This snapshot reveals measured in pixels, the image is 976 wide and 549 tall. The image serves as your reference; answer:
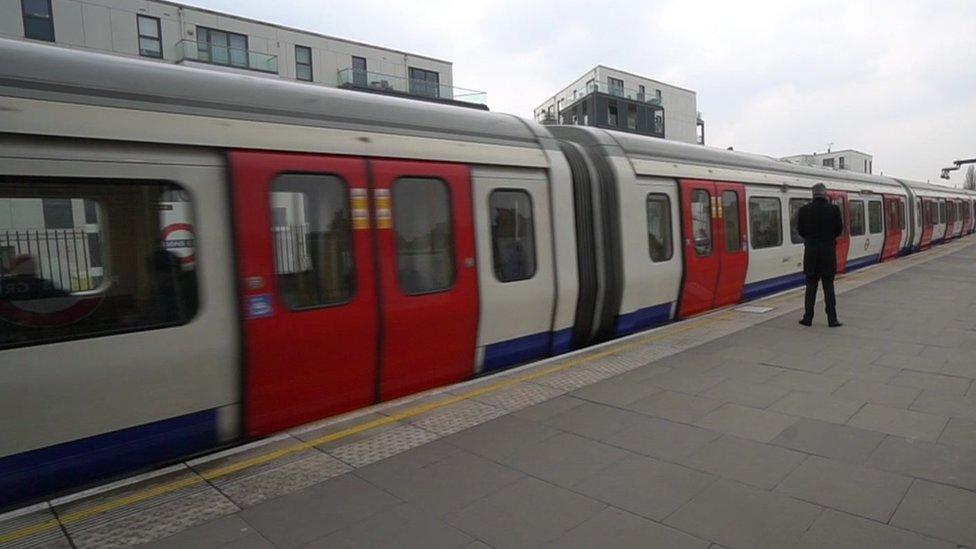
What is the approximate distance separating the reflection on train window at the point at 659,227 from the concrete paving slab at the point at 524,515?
194 inches

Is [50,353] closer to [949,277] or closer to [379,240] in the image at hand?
[379,240]

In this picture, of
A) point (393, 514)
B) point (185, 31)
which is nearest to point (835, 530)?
point (393, 514)

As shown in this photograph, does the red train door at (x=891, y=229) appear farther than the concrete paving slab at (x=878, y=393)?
Yes

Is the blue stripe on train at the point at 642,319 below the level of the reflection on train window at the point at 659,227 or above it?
below

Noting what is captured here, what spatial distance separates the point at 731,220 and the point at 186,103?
8042 millimetres

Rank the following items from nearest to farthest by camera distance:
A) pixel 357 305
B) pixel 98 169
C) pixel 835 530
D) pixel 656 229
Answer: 1. pixel 835 530
2. pixel 98 169
3. pixel 357 305
4. pixel 656 229

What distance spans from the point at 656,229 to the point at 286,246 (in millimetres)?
5174

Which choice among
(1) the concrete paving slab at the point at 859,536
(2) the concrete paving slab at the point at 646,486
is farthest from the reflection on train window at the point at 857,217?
(1) the concrete paving slab at the point at 859,536

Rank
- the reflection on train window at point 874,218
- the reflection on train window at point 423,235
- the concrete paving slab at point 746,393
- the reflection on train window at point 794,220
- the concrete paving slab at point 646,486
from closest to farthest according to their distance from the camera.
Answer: the concrete paving slab at point 646,486 < the concrete paving slab at point 746,393 < the reflection on train window at point 423,235 < the reflection on train window at point 794,220 < the reflection on train window at point 874,218

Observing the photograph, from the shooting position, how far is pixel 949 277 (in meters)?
12.2

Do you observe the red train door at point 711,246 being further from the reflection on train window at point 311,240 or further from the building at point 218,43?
the building at point 218,43

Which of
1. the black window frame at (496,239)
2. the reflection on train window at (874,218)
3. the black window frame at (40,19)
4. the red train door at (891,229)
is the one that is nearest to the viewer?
the black window frame at (496,239)

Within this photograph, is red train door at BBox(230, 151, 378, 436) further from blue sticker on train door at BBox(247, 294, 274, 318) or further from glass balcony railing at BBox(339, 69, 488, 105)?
glass balcony railing at BBox(339, 69, 488, 105)

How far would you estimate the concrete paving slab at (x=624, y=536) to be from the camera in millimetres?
2611
